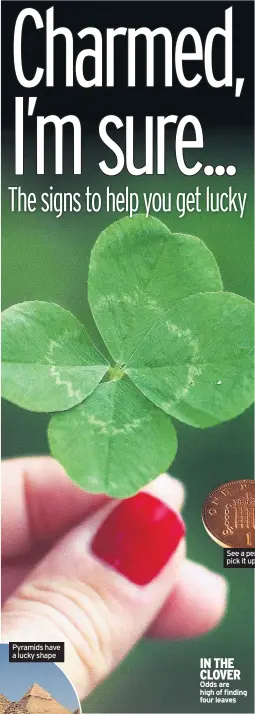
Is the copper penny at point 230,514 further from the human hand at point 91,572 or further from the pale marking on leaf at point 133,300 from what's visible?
the pale marking on leaf at point 133,300

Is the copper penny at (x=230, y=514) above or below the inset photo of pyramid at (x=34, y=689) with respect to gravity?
Answer: above

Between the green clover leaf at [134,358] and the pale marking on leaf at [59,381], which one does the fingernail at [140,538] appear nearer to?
the green clover leaf at [134,358]

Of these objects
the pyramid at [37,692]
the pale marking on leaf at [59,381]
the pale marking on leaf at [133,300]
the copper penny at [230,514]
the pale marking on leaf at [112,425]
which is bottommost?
the pyramid at [37,692]

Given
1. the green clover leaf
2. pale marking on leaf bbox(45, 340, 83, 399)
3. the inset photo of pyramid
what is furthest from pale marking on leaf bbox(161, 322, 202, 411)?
the inset photo of pyramid

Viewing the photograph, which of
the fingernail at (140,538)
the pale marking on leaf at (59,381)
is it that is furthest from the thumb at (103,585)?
the pale marking on leaf at (59,381)

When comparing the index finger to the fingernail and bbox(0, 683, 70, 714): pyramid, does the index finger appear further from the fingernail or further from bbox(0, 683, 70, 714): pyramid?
bbox(0, 683, 70, 714): pyramid
